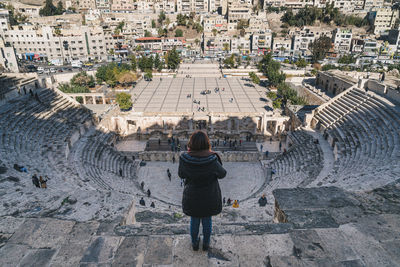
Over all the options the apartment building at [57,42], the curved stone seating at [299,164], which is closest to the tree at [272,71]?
the curved stone seating at [299,164]

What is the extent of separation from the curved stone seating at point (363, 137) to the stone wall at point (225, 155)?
7.28m

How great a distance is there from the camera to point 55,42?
6744 centimetres

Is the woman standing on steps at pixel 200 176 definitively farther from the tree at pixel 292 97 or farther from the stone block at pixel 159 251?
the tree at pixel 292 97

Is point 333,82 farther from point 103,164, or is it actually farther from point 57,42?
point 57,42

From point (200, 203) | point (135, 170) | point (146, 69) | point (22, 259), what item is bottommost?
point (135, 170)

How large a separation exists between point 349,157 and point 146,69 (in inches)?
2009

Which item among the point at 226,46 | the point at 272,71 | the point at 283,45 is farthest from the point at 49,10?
the point at 272,71

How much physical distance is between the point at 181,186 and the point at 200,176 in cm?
1707

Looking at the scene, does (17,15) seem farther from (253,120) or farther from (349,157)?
(349,157)

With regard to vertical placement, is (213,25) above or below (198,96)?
above

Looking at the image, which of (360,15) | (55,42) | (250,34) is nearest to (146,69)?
(55,42)

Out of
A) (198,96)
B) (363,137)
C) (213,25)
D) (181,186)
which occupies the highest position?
(213,25)

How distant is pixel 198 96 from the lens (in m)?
44.2

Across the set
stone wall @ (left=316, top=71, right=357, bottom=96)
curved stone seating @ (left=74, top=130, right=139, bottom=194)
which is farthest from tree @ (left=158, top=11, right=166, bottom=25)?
curved stone seating @ (left=74, top=130, right=139, bottom=194)
